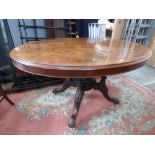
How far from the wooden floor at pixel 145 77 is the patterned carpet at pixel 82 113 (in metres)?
0.28

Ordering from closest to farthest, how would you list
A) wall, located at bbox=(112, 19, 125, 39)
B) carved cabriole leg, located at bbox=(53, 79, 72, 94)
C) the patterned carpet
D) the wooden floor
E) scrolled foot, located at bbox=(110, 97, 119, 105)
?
the patterned carpet, scrolled foot, located at bbox=(110, 97, 119, 105), carved cabriole leg, located at bbox=(53, 79, 72, 94), the wooden floor, wall, located at bbox=(112, 19, 125, 39)

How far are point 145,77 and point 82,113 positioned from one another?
1544 millimetres

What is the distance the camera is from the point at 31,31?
204cm

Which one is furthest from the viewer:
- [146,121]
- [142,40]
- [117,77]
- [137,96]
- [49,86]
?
[142,40]

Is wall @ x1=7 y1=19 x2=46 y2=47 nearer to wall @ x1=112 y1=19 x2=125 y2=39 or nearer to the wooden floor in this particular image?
wall @ x1=112 y1=19 x2=125 y2=39

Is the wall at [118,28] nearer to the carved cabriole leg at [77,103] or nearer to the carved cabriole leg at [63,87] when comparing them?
the carved cabriole leg at [63,87]

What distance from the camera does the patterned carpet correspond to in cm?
141

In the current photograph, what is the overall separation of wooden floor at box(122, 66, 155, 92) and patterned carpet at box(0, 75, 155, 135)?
281mm

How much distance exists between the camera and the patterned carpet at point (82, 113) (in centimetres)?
141

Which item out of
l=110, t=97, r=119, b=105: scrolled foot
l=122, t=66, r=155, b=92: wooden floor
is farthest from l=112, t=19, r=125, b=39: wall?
l=110, t=97, r=119, b=105: scrolled foot

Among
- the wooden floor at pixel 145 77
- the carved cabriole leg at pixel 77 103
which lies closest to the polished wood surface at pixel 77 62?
the carved cabriole leg at pixel 77 103
